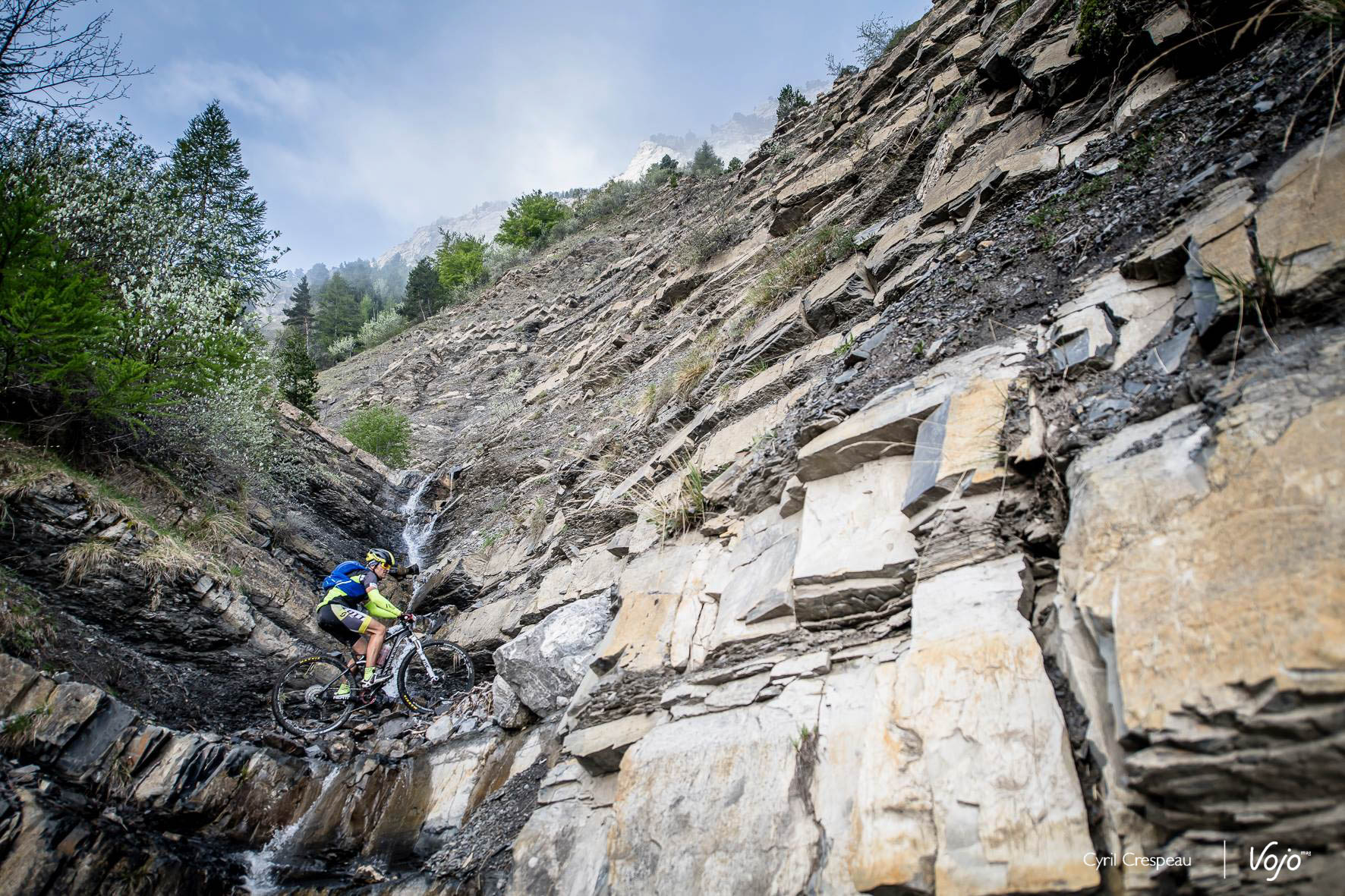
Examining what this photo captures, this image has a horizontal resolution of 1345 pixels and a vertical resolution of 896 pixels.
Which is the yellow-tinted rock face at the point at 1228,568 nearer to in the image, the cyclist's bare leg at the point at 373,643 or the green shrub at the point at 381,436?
the cyclist's bare leg at the point at 373,643

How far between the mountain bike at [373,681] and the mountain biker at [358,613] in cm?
Result: 14

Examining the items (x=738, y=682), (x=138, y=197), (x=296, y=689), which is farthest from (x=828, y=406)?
(x=138, y=197)

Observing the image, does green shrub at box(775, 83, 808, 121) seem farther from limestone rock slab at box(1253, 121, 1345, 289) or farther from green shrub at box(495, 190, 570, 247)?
limestone rock slab at box(1253, 121, 1345, 289)

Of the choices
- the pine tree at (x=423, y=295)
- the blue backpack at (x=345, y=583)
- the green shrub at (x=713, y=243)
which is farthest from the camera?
the pine tree at (x=423, y=295)

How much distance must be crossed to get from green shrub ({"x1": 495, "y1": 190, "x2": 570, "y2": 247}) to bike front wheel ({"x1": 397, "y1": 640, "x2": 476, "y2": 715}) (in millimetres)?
37742

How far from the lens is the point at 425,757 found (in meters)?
6.20

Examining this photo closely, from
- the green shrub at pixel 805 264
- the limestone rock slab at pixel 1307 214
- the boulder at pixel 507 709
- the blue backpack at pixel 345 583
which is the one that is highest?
the green shrub at pixel 805 264

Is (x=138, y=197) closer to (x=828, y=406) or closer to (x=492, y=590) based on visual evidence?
(x=492, y=590)

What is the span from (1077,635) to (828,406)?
2.65 meters

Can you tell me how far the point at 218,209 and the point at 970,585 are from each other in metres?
24.2

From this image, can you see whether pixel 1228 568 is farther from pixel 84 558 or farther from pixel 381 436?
pixel 381 436

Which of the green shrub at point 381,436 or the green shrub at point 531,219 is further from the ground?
the green shrub at point 531,219

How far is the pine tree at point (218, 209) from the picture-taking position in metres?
13.5

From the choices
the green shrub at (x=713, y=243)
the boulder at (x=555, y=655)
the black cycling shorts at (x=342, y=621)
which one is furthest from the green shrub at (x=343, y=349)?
the boulder at (x=555, y=655)
